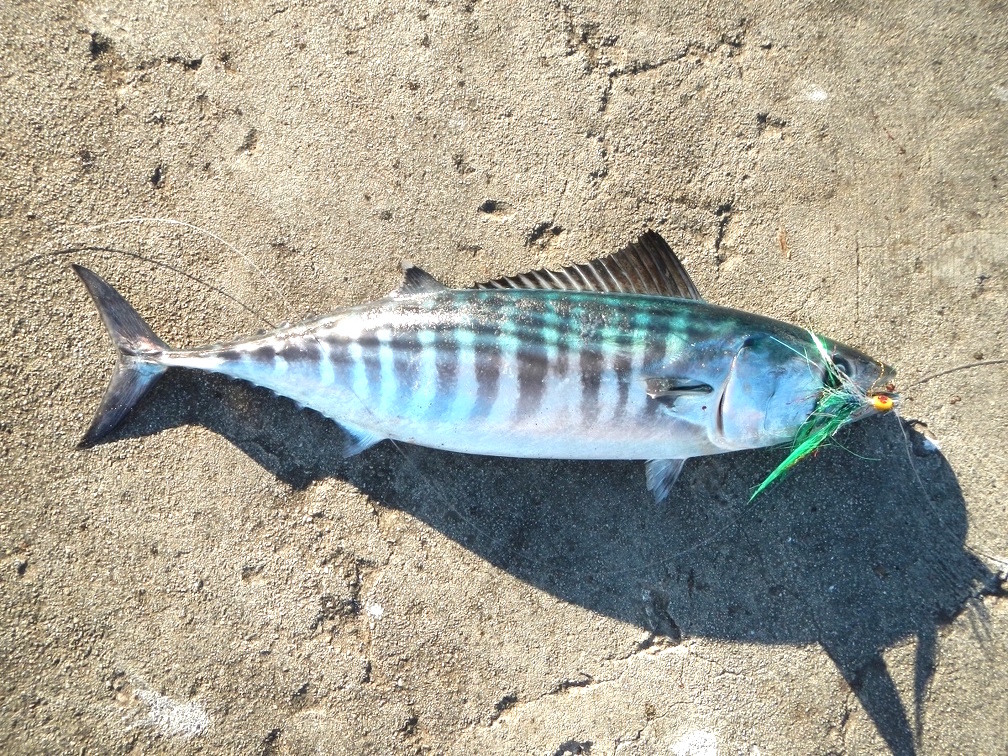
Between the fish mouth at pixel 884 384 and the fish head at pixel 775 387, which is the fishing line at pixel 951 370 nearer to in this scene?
the fish mouth at pixel 884 384

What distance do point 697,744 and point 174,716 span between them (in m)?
2.35

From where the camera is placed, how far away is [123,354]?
106 inches

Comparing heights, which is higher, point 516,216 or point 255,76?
point 255,76

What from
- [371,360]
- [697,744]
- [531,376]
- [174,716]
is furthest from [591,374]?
[174,716]

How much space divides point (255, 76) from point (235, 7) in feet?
1.15

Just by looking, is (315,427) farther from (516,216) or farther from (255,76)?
(255,76)

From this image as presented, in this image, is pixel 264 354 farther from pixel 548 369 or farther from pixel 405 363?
pixel 548 369

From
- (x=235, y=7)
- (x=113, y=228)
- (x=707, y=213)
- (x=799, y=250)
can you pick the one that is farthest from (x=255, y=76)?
(x=799, y=250)

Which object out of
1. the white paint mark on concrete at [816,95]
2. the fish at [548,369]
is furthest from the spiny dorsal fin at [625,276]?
the white paint mark on concrete at [816,95]

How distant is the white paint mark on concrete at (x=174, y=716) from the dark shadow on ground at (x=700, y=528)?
1.09 meters

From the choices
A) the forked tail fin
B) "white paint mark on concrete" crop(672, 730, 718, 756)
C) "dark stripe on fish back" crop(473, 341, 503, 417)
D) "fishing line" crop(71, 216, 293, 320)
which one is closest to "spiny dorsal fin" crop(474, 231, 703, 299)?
"dark stripe on fish back" crop(473, 341, 503, 417)

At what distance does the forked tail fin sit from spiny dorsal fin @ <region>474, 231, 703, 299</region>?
1.49m

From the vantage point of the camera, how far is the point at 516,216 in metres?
2.95

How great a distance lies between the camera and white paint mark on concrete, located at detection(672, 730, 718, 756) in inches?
108
